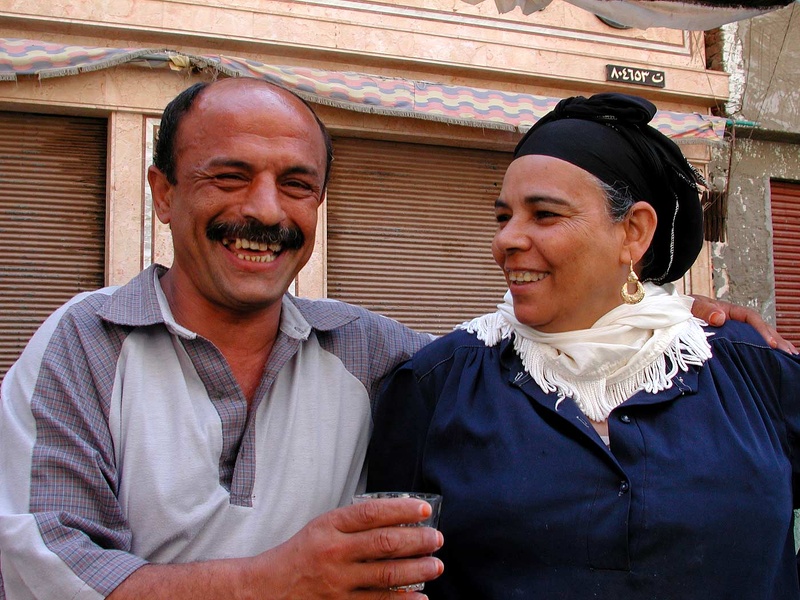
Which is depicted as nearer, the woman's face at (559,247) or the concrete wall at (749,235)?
the woman's face at (559,247)

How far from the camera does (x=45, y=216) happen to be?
638 centimetres

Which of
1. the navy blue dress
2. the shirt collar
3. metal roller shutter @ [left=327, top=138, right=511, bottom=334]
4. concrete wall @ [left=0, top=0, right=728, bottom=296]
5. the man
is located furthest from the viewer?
metal roller shutter @ [left=327, top=138, right=511, bottom=334]

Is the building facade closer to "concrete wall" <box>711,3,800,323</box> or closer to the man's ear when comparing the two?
"concrete wall" <box>711,3,800,323</box>

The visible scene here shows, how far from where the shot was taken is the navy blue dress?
5.83ft

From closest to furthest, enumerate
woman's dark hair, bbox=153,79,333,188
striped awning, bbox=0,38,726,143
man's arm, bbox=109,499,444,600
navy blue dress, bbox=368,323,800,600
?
man's arm, bbox=109,499,444,600 < navy blue dress, bbox=368,323,800,600 < woman's dark hair, bbox=153,79,333,188 < striped awning, bbox=0,38,726,143

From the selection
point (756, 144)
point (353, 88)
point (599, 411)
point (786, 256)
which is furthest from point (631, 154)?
point (786, 256)

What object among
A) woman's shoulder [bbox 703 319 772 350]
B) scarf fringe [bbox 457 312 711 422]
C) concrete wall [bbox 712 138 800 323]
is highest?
concrete wall [bbox 712 138 800 323]

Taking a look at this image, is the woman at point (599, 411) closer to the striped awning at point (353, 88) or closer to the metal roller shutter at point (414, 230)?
the striped awning at point (353, 88)

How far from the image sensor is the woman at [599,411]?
70.6 inches

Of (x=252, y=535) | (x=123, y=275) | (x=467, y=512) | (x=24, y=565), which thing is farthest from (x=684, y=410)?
(x=123, y=275)

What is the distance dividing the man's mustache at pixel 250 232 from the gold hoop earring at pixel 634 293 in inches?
38.0

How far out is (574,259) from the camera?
6.72ft

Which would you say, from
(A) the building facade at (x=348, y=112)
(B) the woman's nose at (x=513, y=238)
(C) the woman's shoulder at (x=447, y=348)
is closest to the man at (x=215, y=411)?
(C) the woman's shoulder at (x=447, y=348)

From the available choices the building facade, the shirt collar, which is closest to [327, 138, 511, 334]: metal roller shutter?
the building facade
